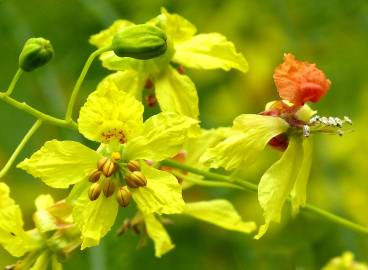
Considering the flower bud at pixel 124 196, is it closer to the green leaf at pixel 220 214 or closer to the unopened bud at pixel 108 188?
the unopened bud at pixel 108 188

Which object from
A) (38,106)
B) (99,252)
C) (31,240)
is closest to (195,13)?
(38,106)

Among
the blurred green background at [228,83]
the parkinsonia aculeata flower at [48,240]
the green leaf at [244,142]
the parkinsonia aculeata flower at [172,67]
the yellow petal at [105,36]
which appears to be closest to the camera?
the green leaf at [244,142]

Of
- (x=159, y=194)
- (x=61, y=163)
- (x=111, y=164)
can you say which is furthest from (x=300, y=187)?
(x=61, y=163)

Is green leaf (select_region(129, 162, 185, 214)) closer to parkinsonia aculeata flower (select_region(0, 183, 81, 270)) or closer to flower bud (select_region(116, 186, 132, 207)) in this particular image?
flower bud (select_region(116, 186, 132, 207))

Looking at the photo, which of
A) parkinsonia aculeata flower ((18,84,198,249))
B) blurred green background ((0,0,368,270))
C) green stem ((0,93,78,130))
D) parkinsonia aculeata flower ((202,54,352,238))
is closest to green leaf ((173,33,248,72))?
parkinsonia aculeata flower ((202,54,352,238))

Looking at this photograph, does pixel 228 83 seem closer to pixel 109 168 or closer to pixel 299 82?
pixel 299 82

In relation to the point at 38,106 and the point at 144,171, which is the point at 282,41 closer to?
the point at 38,106

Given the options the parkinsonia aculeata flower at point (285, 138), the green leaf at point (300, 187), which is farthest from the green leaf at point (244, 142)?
the green leaf at point (300, 187)
